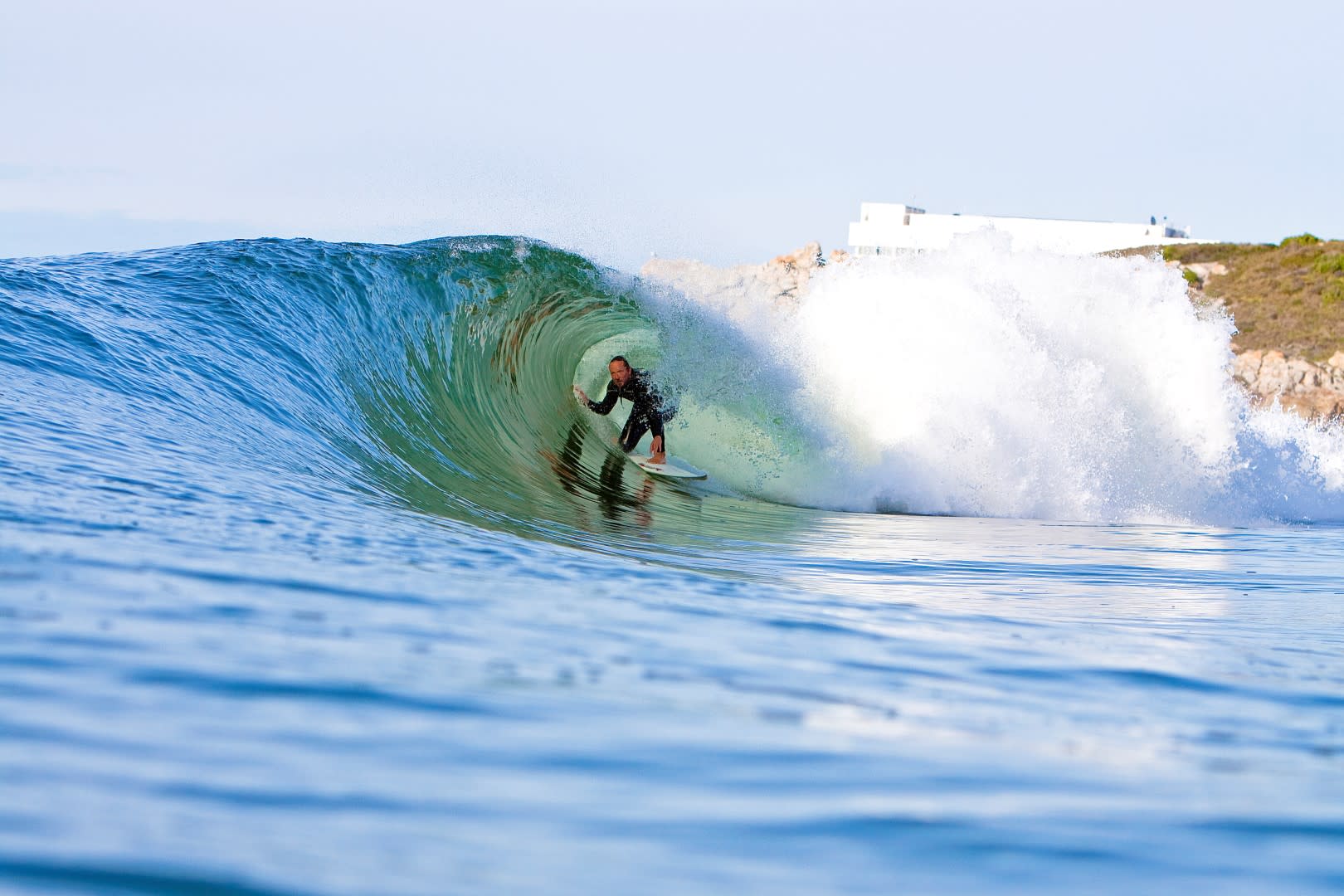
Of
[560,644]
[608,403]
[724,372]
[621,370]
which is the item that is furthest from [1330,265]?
[560,644]

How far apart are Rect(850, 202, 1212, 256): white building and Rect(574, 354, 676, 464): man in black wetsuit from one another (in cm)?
4833

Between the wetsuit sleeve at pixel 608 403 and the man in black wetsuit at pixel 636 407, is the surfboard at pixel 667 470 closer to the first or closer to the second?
the man in black wetsuit at pixel 636 407

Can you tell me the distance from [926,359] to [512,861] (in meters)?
10.8

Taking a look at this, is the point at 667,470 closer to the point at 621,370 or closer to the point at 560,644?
the point at 621,370

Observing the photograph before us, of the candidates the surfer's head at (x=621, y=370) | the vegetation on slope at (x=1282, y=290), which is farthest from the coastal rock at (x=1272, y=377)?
the surfer's head at (x=621, y=370)

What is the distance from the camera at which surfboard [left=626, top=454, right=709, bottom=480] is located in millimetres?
10945

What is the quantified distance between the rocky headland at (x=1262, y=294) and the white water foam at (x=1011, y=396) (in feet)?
0.90

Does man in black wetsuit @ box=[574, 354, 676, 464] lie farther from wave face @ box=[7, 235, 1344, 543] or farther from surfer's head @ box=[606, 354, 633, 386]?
wave face @ box=[7, 235, 1344, 543]

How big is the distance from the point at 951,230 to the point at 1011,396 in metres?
51.0

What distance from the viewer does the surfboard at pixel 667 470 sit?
1095cm

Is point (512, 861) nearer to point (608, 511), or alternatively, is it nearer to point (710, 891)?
point (710, 891)

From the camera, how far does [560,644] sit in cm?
331

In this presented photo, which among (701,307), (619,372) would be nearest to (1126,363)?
(701,307)

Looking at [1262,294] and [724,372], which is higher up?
[1262,294]
